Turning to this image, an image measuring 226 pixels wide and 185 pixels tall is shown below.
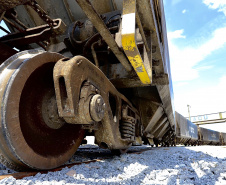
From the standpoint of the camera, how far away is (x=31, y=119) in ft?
4.77

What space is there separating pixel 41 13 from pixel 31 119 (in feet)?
3.80

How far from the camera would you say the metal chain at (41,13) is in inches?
69.5

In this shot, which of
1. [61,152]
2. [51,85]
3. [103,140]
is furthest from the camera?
[103,140]

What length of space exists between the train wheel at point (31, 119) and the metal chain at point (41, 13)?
0.54 m

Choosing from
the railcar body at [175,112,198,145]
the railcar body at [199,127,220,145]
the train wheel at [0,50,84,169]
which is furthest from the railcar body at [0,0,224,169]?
the railcar body at [199,127,220,145]

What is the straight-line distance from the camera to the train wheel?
43.8 inches

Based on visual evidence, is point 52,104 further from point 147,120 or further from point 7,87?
point 147,120

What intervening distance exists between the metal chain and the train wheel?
535mm

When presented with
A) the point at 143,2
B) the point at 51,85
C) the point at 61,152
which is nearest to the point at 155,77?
the point at 143,2

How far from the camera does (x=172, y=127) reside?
5.73 m

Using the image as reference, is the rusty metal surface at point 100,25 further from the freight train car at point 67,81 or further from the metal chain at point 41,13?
the metal chain at point 41,13

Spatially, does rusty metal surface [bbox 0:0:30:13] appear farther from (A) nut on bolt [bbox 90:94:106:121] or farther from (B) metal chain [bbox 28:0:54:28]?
(A) nut on bolt [bbox 90:94:106:121]

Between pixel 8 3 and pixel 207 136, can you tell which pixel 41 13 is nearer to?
pixel 8 3

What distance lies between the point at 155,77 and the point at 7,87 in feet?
6.38
